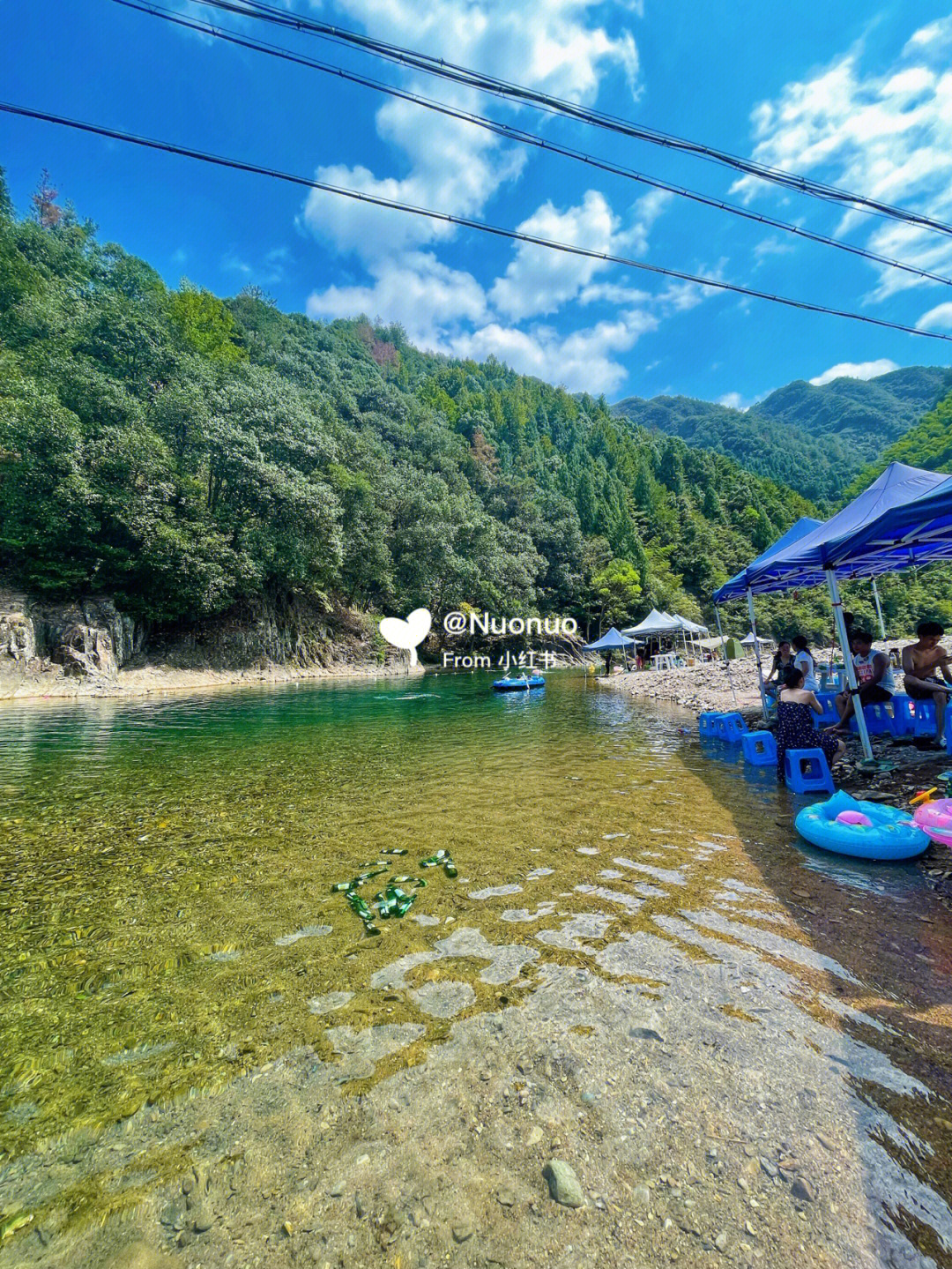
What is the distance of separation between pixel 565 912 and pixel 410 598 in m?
37.9

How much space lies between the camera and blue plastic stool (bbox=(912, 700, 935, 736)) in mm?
7176

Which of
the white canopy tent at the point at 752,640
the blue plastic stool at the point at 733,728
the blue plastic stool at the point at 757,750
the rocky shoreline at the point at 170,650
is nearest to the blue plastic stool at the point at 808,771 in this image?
the blue plastic stool at the point at 757,750

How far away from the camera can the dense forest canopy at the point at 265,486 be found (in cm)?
2325

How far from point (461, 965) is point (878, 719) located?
842 centimetres

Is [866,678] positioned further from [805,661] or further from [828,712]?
[805,661]

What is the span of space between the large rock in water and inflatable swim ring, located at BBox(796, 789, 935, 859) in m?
4.01

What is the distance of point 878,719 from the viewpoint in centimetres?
795

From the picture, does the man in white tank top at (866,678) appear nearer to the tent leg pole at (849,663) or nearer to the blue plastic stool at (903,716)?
the blue plastic stool at (903,716)

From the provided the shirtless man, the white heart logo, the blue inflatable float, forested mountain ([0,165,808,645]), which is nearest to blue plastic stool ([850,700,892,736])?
the shirtless man

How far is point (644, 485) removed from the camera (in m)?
75.9

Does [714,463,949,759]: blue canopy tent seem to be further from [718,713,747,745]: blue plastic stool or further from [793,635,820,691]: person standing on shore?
[718,713,747,745]: blue plastic stool

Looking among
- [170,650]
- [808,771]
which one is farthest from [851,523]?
[170,650]

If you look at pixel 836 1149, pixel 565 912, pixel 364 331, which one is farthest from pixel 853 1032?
pixel 364 331

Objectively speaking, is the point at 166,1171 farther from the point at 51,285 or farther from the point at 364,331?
the point at 364,331
